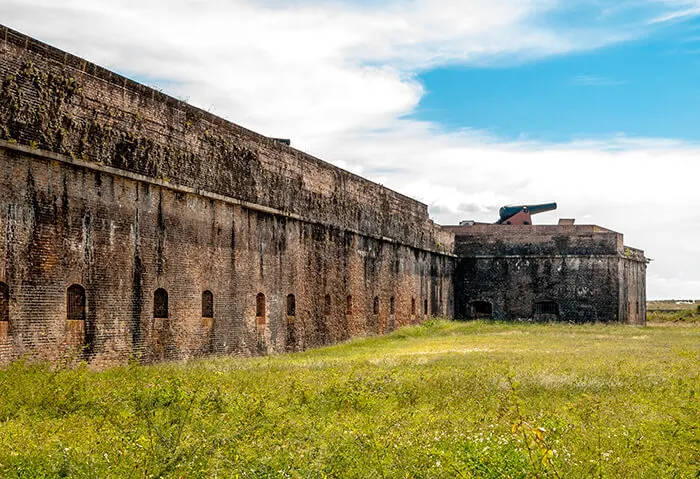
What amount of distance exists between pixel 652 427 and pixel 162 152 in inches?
368

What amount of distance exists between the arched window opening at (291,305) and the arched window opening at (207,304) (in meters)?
3.49

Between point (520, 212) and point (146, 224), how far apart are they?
26.5 meters

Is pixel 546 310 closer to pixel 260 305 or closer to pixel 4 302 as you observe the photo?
pixel 260 305

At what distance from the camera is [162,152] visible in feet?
47.8

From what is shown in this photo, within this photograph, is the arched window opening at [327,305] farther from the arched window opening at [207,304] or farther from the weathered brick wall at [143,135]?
the arched window opening at [207,304]

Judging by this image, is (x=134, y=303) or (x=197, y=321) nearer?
(x=134, y=303)

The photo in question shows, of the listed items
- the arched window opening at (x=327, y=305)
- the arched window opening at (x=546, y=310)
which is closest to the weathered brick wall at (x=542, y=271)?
the arched window opening at (x=546, y=310)

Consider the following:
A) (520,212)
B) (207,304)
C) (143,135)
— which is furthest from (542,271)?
(143,135)

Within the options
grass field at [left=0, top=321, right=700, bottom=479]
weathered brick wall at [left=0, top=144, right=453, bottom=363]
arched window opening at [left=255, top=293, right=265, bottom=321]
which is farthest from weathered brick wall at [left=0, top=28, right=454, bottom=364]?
grass field at [left=0, top=321, right=700, bottom=479]

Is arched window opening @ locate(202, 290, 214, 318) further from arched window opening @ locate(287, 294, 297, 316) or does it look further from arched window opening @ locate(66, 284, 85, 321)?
arched window opening @ locate(287, 294, 297, 316)

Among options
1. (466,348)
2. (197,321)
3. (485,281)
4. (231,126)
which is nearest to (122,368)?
(197,321)

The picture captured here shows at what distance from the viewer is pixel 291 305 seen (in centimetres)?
1947

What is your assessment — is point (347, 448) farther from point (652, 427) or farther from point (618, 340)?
point (618, 340)

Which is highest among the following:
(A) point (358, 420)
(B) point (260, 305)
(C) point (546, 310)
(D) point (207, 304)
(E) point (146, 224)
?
(E) point (146, 224)
